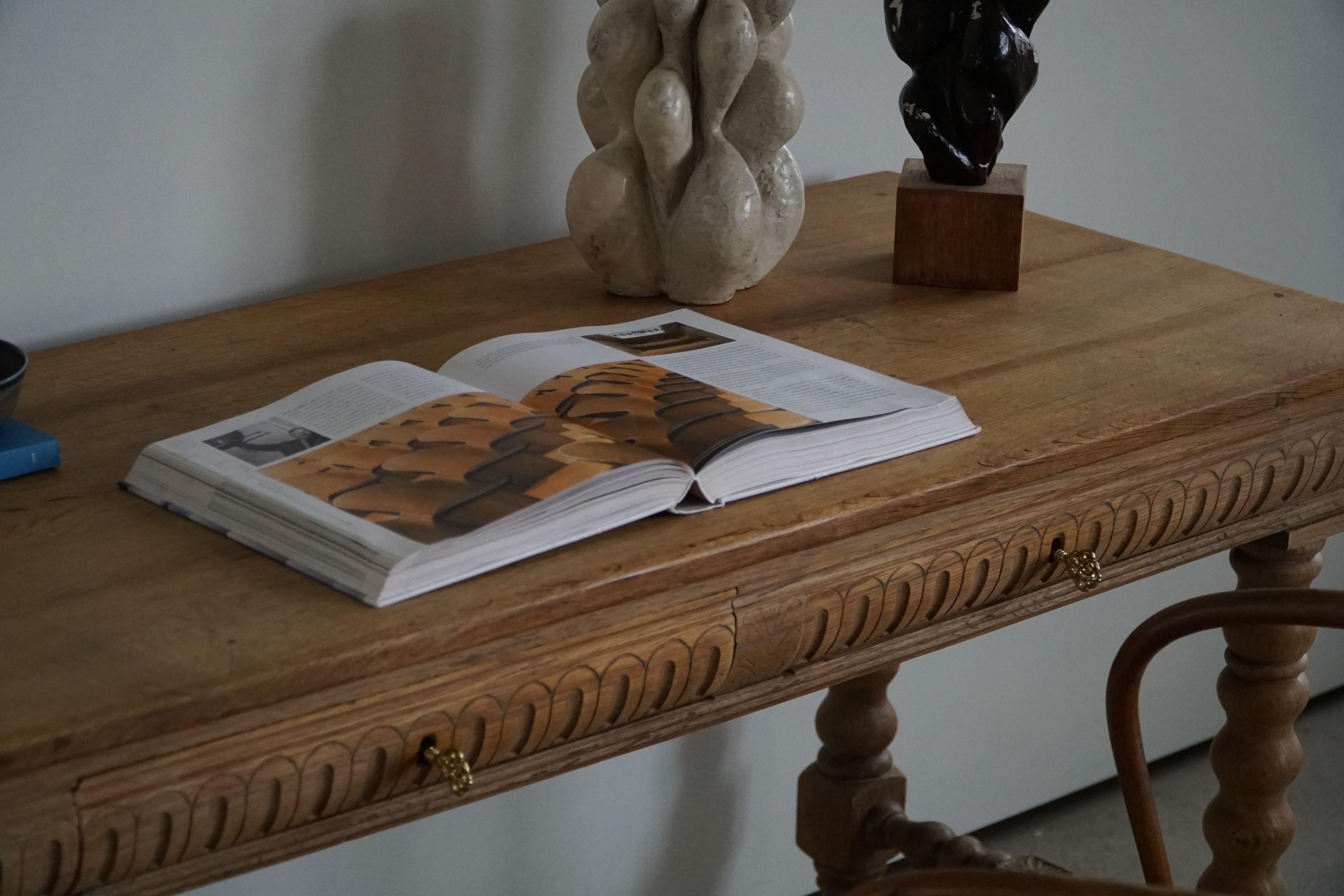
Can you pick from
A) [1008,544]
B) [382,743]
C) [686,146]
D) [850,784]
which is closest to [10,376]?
[382,743]

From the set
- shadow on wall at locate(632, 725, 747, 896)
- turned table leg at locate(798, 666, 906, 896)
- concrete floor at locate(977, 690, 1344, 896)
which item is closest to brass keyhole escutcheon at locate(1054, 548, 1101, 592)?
turned table leg at locate(798, 666, 906, 896)

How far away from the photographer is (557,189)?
1390mm

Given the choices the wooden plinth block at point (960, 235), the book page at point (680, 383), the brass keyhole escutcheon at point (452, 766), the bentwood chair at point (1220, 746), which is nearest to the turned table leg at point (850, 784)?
the bentwood chair at point (1220, 746)

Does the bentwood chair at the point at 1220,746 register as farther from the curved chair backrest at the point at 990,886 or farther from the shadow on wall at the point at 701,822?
the shadow on wall at the point at 701,822

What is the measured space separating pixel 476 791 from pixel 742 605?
0.18 metres

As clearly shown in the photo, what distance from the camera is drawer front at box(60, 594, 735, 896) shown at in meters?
0.64

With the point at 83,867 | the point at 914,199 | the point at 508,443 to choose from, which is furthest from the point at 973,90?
the point at 83,867

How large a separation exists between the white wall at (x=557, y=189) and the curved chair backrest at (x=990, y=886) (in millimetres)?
832

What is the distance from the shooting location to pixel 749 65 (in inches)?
43.3

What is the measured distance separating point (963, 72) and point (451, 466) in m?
0.62

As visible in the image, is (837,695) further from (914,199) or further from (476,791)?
(476,791)

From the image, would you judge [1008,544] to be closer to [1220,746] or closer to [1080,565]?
[1080,565]

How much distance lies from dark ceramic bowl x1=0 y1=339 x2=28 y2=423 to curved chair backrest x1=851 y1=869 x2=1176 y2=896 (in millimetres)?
578

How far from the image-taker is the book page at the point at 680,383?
2.87 ft
